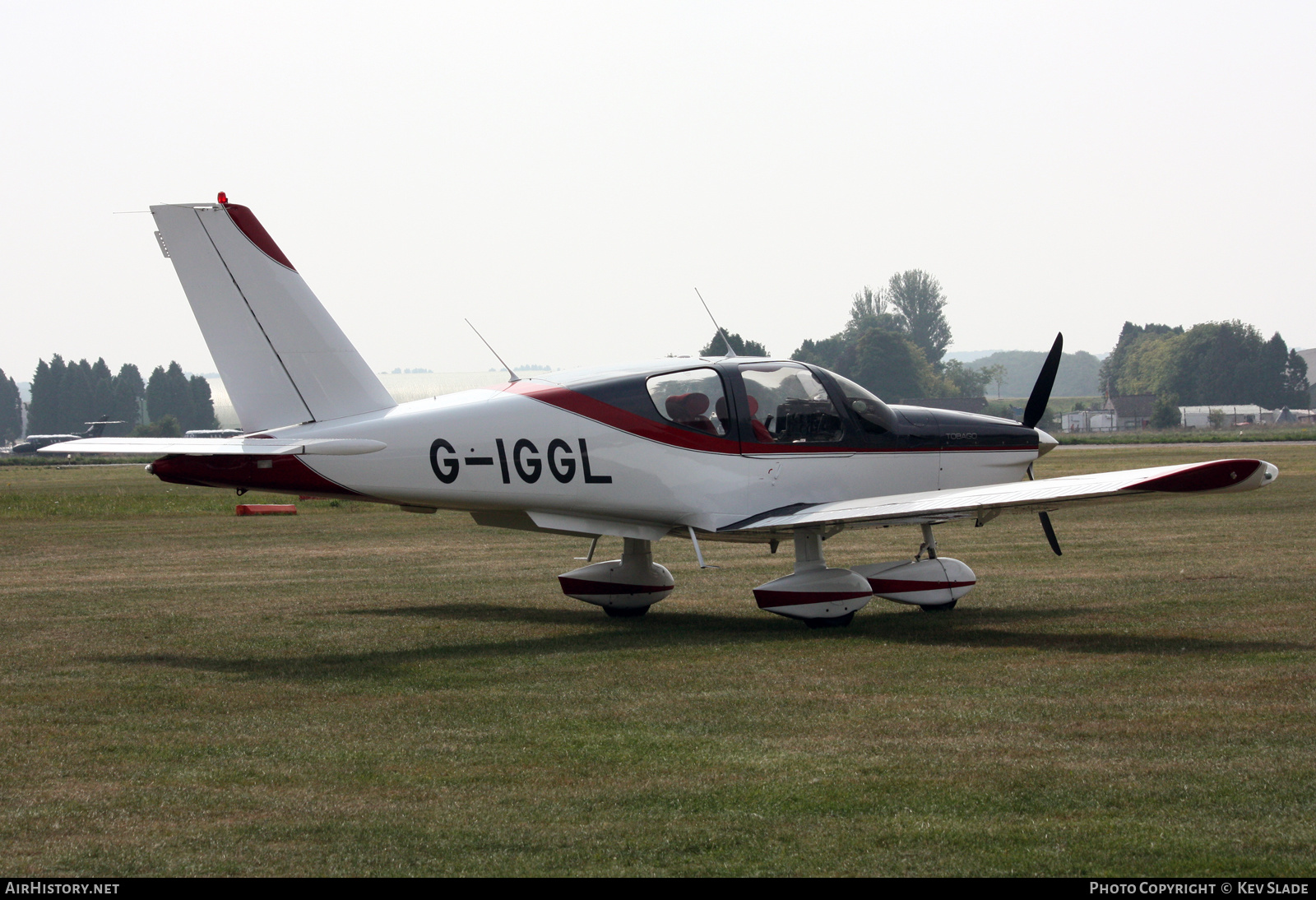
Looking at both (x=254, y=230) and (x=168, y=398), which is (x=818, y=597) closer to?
(x=254, y=230)

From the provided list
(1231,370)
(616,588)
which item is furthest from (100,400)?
(616,588)

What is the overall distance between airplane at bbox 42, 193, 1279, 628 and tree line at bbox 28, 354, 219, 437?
153 metres

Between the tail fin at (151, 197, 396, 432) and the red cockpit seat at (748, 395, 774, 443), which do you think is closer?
the tail fin at (151, 197, 396, 432)

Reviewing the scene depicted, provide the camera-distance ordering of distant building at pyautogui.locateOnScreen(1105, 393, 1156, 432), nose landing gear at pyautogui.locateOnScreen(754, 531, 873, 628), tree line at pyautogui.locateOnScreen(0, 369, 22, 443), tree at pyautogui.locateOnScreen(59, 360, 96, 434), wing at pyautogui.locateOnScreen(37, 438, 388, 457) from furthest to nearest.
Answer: tree line at pyautogui.locateOnScreen(0, 369, 22, 443) → tree at pyautogui.locateOnScreen(59, 360, 96, 434) → distant building at pyautogui.locateOnScreen(1105, 393, 1156, 432) → nose landing gear at pyautogui.locateOnScreen(754, 531, 873, 628) → wing at pyautogui.locateOnScreen(37, 438, 388, 457)

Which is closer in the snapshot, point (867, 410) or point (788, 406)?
point (788, 406)

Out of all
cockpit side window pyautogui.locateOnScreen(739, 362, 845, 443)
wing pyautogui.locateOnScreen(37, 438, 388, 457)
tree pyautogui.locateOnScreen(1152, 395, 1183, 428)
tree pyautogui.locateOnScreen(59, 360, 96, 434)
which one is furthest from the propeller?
tree pyautogui.locateOnScreen(59, 360, 96, 434)

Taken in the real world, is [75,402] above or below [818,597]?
above

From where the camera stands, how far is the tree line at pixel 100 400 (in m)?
157

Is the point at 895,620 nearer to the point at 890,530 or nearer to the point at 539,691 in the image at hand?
the point at 539,691

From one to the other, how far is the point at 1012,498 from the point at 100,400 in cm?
16174

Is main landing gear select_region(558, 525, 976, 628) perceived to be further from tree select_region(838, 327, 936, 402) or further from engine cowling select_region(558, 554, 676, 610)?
tree select_region(838, 327, 936, 402)

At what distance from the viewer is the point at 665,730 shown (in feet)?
24.5

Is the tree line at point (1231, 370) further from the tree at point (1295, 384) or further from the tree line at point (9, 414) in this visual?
the tree line at point (9, 414)

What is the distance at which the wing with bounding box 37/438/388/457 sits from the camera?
10.1 meters
